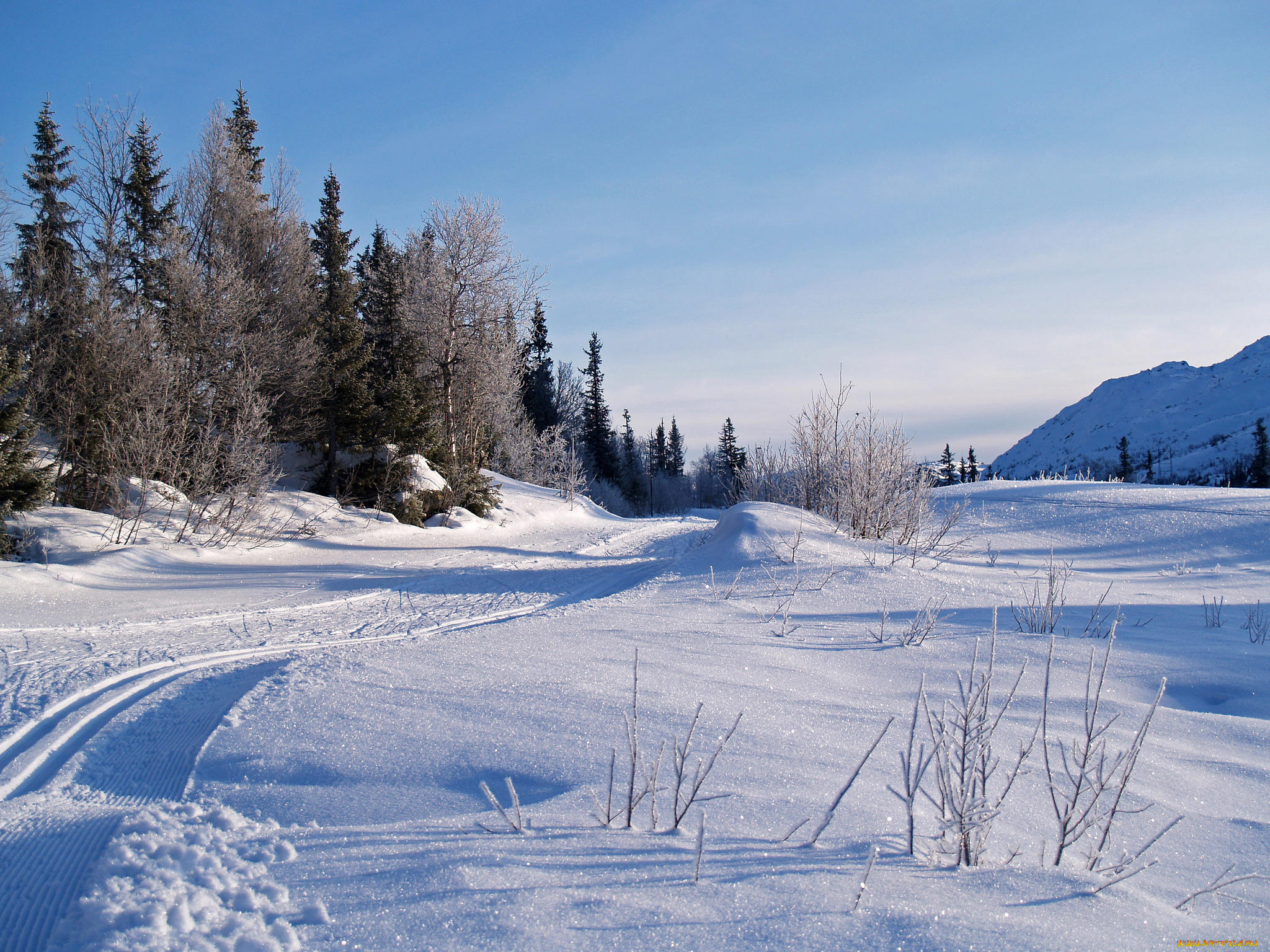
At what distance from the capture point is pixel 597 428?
1864 inches

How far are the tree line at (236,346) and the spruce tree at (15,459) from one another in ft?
0.09

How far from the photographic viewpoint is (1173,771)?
3.13 meters

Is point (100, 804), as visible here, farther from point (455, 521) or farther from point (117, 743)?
point (455, 521)

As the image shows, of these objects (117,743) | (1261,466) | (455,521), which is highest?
(1261,466)

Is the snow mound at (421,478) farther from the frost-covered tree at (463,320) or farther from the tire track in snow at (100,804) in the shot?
the tire track in snow at (100,804)

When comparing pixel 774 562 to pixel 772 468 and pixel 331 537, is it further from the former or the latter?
pixel 331 537

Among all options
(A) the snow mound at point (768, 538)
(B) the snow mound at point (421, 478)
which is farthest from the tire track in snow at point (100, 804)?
(B) the snow mound at point (421, 478)

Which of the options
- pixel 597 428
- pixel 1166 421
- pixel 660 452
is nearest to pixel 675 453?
pixel 660 452

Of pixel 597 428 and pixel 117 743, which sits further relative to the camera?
pixel 597 428

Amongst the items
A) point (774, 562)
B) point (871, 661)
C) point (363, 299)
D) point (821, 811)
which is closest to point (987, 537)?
point (774, 562)

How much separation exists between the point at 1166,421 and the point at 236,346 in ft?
572

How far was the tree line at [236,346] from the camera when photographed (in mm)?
13008

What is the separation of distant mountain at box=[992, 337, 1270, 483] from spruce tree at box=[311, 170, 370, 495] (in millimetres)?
96649

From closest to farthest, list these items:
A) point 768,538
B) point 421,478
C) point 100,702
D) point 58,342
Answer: point 100,702
point 768,538
point 58,342
point 421,478
